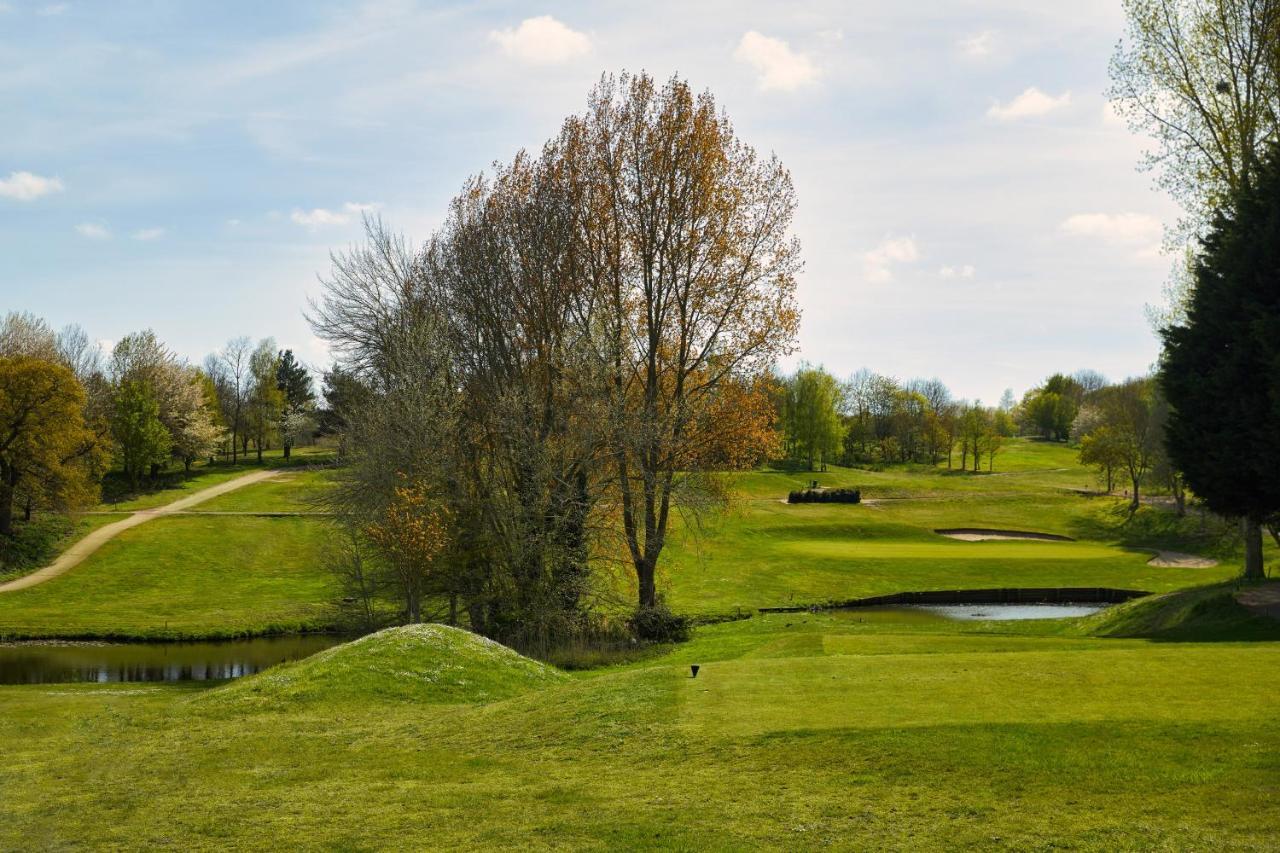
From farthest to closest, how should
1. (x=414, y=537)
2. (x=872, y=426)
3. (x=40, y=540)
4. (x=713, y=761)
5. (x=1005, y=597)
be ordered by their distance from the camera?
1. (x=872, y=426)
2. (x=40, y=540)
3. (x=1005, y=597)
4. (x=414, y=537)
5. (x=713, y=761)

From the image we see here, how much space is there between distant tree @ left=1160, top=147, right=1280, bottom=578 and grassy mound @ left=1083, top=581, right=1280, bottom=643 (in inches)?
113

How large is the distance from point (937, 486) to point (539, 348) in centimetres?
6421

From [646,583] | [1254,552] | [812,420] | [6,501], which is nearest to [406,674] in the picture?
[646,583]

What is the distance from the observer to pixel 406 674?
21000 mm

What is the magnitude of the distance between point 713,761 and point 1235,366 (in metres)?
20.4

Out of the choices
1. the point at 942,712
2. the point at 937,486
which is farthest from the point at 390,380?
the point at 937,486

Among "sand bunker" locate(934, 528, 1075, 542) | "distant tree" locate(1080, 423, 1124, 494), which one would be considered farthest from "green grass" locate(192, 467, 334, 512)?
"distant tree" locate(1080, 423, 1124, 494)

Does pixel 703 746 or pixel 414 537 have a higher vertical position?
pixel 414 537

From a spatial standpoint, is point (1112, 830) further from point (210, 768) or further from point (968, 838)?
point (210, 768)

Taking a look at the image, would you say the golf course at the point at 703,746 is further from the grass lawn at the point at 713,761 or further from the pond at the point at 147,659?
the pond at the point at 147,659

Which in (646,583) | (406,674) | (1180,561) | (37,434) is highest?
(37,434)

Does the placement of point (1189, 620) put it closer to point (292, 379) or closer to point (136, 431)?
point (136, 431)

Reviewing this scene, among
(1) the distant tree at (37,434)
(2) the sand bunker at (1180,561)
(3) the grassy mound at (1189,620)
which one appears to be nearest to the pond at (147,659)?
(1) the distant tree at (37,434)

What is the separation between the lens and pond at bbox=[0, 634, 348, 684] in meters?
30.7
